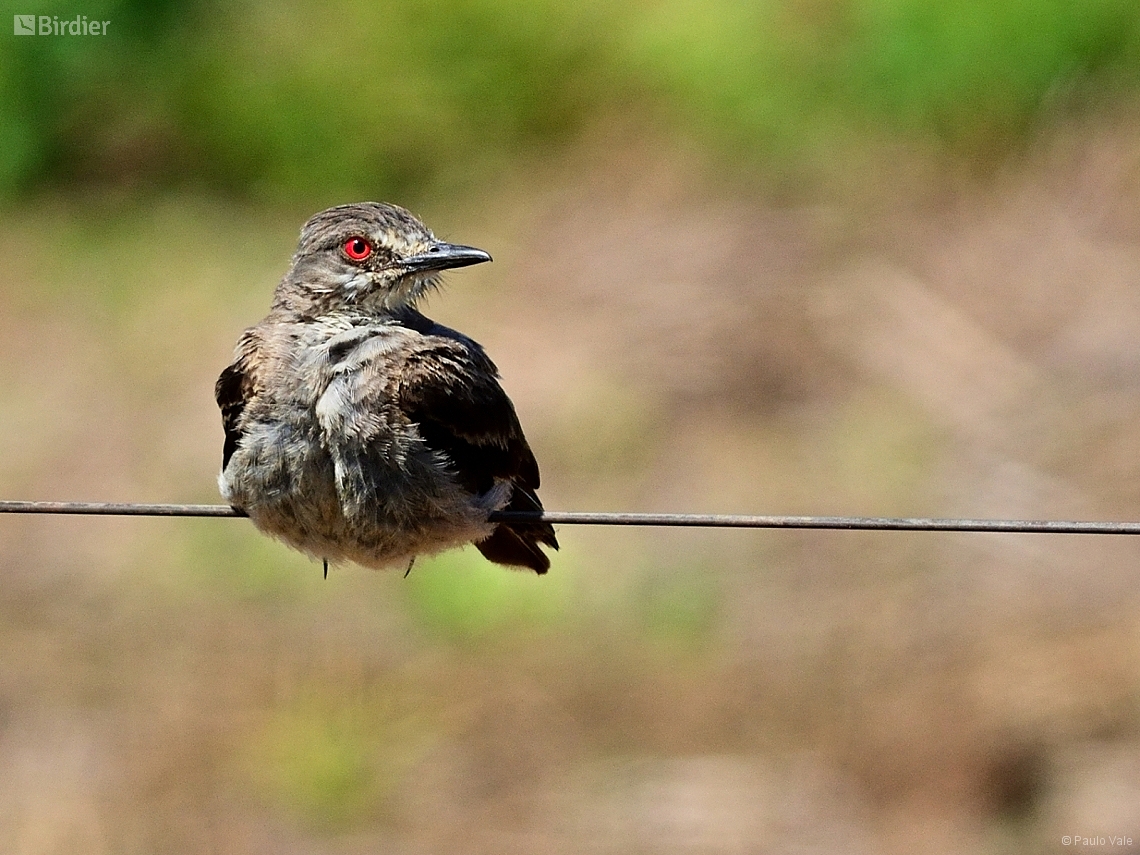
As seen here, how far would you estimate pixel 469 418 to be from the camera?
21.0 feet

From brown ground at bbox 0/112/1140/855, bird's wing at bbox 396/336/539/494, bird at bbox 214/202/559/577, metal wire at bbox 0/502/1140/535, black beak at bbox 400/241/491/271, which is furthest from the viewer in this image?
brown ground at bbox 0/112/1140/855

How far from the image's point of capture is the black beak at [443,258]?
662 cm

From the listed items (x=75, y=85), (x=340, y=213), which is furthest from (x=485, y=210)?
(x=340, y=213)

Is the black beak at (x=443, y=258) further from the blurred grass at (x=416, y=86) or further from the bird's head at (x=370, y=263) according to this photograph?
the blurred grass at (x=416, y=86)

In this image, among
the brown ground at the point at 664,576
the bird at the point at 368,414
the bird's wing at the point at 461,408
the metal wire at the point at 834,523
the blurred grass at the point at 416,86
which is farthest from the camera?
the blurred grass at the point at 416,86

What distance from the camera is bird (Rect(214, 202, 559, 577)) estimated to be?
6059mm

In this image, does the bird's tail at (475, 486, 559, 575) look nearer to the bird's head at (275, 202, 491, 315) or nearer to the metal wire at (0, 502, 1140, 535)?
the bird's head at (275, 202, 491, 315)

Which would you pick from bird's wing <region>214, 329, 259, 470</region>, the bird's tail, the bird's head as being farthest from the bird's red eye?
the bird's tail

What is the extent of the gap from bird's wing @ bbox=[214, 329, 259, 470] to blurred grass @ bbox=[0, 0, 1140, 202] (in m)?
8.66

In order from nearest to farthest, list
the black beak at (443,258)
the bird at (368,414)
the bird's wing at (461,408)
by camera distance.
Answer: the bird at (368,414)
the bird's wing at (461,408)
the black beak at (443,258)

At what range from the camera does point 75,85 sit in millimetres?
15766

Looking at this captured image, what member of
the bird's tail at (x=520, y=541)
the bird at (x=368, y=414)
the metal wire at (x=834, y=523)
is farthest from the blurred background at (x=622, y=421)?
the metal wire at (x=834, y=523)

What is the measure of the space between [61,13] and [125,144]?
1.21 metres

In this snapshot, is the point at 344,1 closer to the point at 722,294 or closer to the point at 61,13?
the point at 61,13
